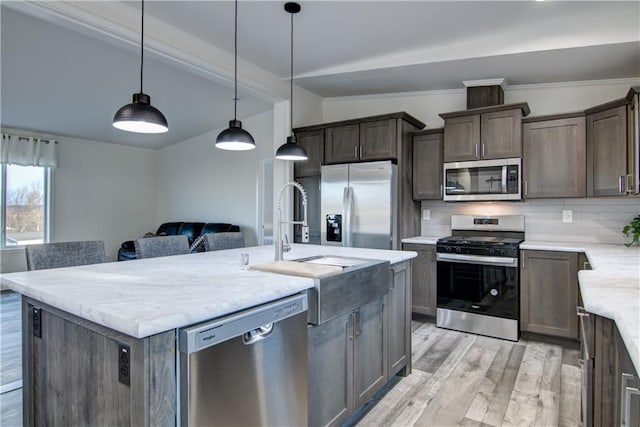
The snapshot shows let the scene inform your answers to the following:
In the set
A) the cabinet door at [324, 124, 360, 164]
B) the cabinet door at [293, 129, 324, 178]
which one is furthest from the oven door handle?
the cabinet door at [293, 129, 324, 178]

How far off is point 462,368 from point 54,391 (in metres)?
2.65

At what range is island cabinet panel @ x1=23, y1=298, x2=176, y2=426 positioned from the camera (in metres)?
1.12

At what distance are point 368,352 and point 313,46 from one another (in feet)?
9.14

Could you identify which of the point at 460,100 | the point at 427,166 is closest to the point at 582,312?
the point at 427,166

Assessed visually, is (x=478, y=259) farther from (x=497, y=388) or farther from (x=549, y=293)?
(x=497, y=388)

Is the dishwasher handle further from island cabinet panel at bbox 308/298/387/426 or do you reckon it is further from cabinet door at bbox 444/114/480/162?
cabinet door at bbox 444/114/480/162

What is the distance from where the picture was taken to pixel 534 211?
3865 mm

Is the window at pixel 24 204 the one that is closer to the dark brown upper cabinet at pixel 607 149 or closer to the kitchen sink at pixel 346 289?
the kitchen sink at pixel 346 289

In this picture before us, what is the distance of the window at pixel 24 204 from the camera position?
562 centimetres

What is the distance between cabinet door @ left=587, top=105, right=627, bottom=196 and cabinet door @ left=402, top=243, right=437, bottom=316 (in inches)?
61.2

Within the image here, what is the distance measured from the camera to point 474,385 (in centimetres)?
259

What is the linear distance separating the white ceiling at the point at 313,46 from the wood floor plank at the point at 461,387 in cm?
263

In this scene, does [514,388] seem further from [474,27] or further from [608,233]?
[474,27]

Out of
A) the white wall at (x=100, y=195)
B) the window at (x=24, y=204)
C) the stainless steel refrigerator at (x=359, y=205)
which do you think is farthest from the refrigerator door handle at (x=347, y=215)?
the window at (x=24, y=204)
